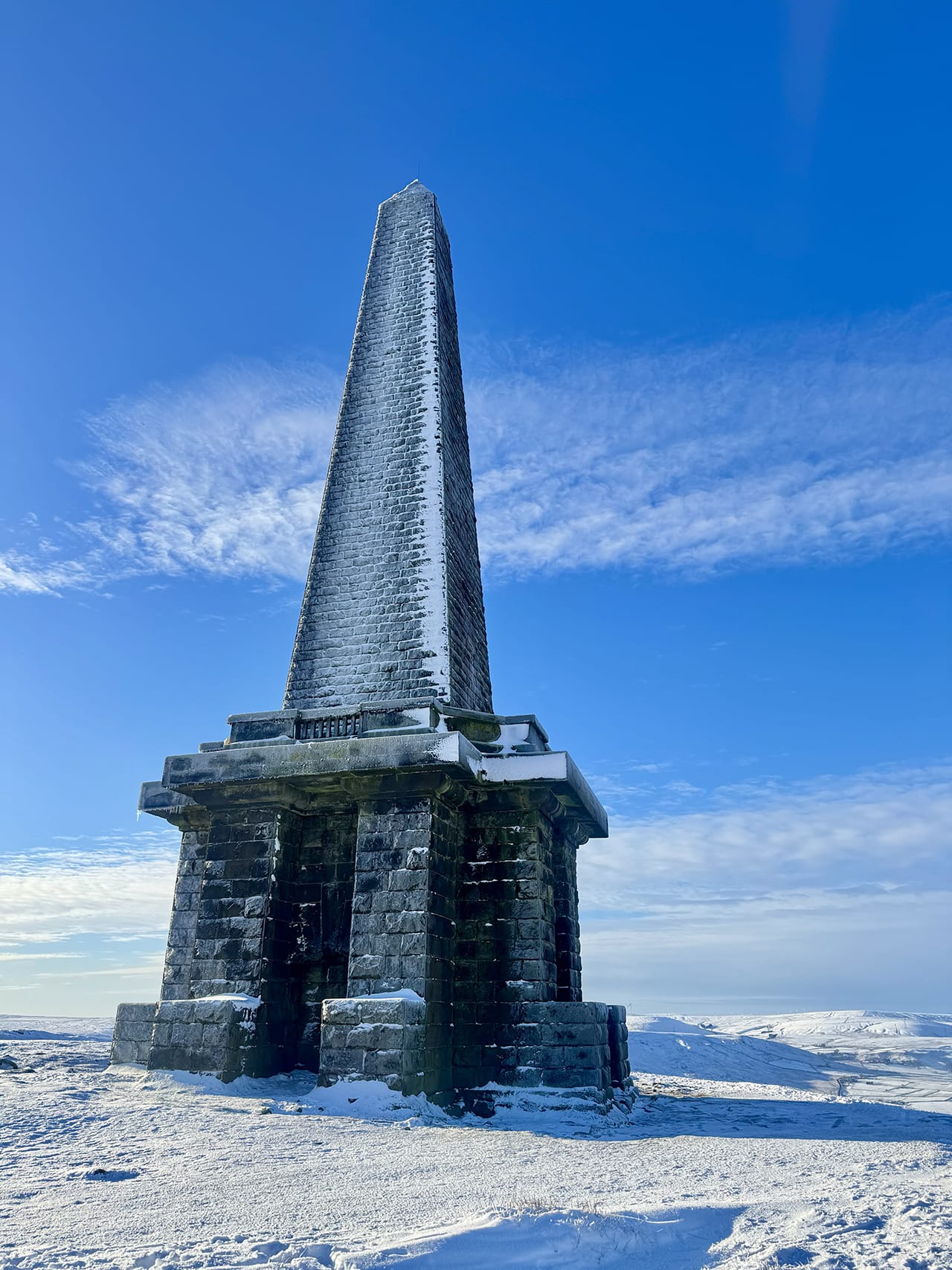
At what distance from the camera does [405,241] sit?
58.3ft

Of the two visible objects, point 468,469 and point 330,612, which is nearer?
point 330,612

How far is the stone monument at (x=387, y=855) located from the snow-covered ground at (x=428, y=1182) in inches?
29.3

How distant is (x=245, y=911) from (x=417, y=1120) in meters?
3.75

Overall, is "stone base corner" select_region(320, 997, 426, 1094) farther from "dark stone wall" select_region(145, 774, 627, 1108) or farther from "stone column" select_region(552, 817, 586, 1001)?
"stone column" select_region(552, 817, 586, 1001)

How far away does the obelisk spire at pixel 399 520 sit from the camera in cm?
1392

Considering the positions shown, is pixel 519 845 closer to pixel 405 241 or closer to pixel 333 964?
pixel 333 964

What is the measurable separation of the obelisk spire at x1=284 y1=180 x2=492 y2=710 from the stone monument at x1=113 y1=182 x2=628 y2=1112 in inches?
1.9

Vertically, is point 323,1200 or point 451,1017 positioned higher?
point 451,1017

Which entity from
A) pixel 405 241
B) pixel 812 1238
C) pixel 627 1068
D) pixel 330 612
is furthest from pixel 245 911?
pixel 405 241

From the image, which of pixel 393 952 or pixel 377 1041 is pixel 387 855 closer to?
pixel 393 952

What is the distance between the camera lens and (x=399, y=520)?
14945mm

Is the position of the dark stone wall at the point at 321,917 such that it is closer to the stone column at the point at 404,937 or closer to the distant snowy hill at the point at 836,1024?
the stone column at the point at 404,937

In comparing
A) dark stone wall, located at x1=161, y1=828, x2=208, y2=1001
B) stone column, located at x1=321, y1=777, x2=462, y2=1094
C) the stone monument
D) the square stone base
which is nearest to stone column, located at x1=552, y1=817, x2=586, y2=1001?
the stone monument

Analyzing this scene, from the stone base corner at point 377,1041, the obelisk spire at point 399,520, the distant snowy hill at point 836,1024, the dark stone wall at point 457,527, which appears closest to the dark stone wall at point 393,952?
the stone base corner at point 377,1041
